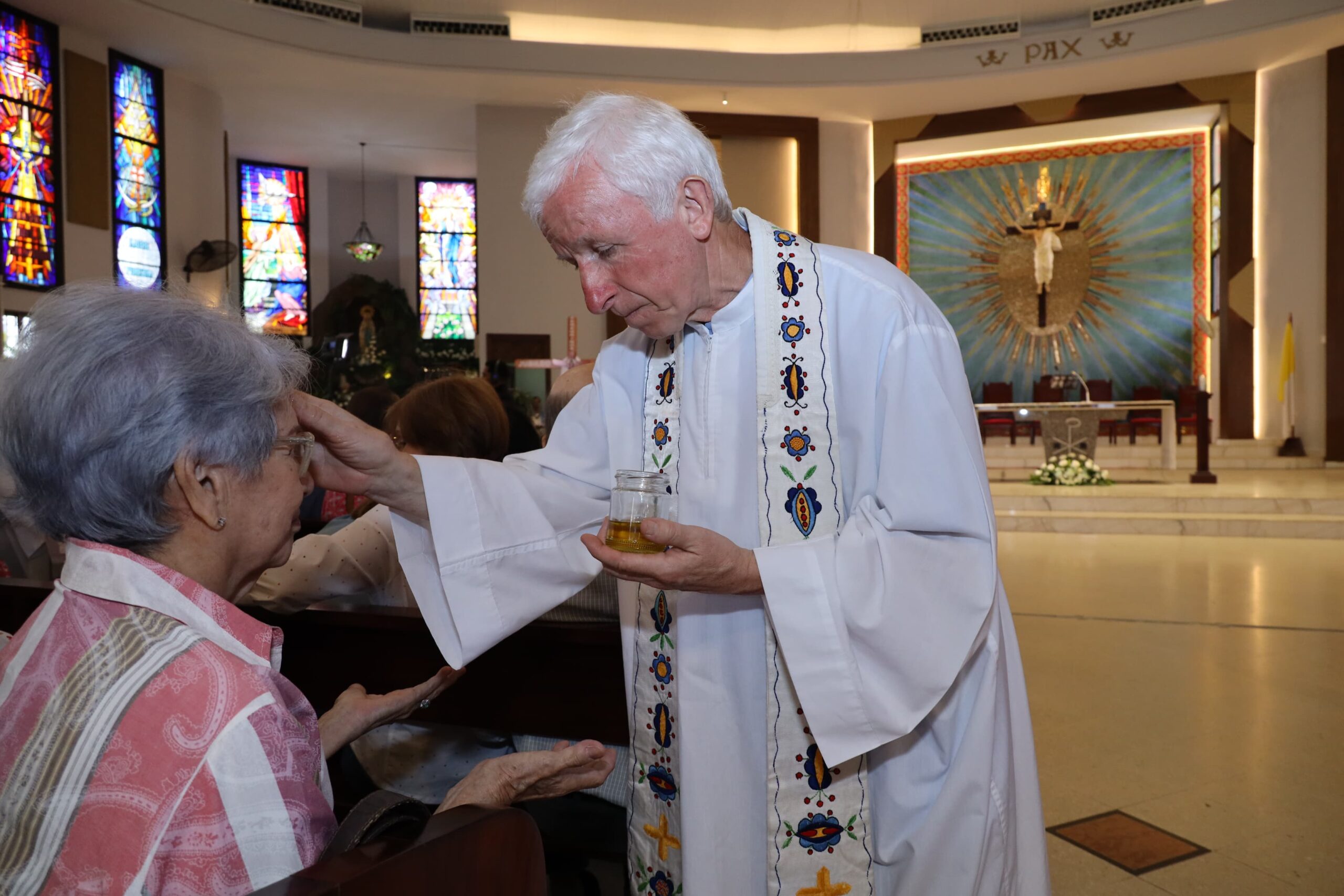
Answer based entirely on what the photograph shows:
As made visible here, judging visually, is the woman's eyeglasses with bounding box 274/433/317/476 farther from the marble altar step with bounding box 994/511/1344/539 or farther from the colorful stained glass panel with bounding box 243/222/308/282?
the colorful stained glass panel with bounding box 243/222/308/282

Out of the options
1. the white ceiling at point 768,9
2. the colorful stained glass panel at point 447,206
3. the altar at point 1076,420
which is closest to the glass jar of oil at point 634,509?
the altar at point 1076,420

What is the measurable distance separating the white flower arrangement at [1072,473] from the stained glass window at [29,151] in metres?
10.1

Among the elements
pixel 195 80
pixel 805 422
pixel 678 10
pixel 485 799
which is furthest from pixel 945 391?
pixel 195 80

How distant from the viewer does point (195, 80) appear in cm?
1212

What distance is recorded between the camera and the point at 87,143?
34.6 ft

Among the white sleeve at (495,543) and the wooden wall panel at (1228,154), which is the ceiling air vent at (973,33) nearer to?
the wooden wall panel at (1228,154)

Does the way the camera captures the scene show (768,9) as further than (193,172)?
No

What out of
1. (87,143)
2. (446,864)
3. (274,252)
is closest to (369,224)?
(274,252)

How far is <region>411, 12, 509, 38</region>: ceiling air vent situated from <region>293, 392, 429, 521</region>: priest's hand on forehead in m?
11.4

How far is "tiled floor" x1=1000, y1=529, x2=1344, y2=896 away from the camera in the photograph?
96.4 inches

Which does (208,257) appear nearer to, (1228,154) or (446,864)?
(1228,154)

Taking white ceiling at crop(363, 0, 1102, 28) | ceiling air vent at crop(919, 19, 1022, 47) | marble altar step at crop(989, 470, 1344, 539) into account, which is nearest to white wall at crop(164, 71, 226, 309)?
white ceiling at crop(363, 0, 1102, 28)

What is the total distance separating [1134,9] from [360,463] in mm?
12616

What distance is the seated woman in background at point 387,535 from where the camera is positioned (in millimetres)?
2180
